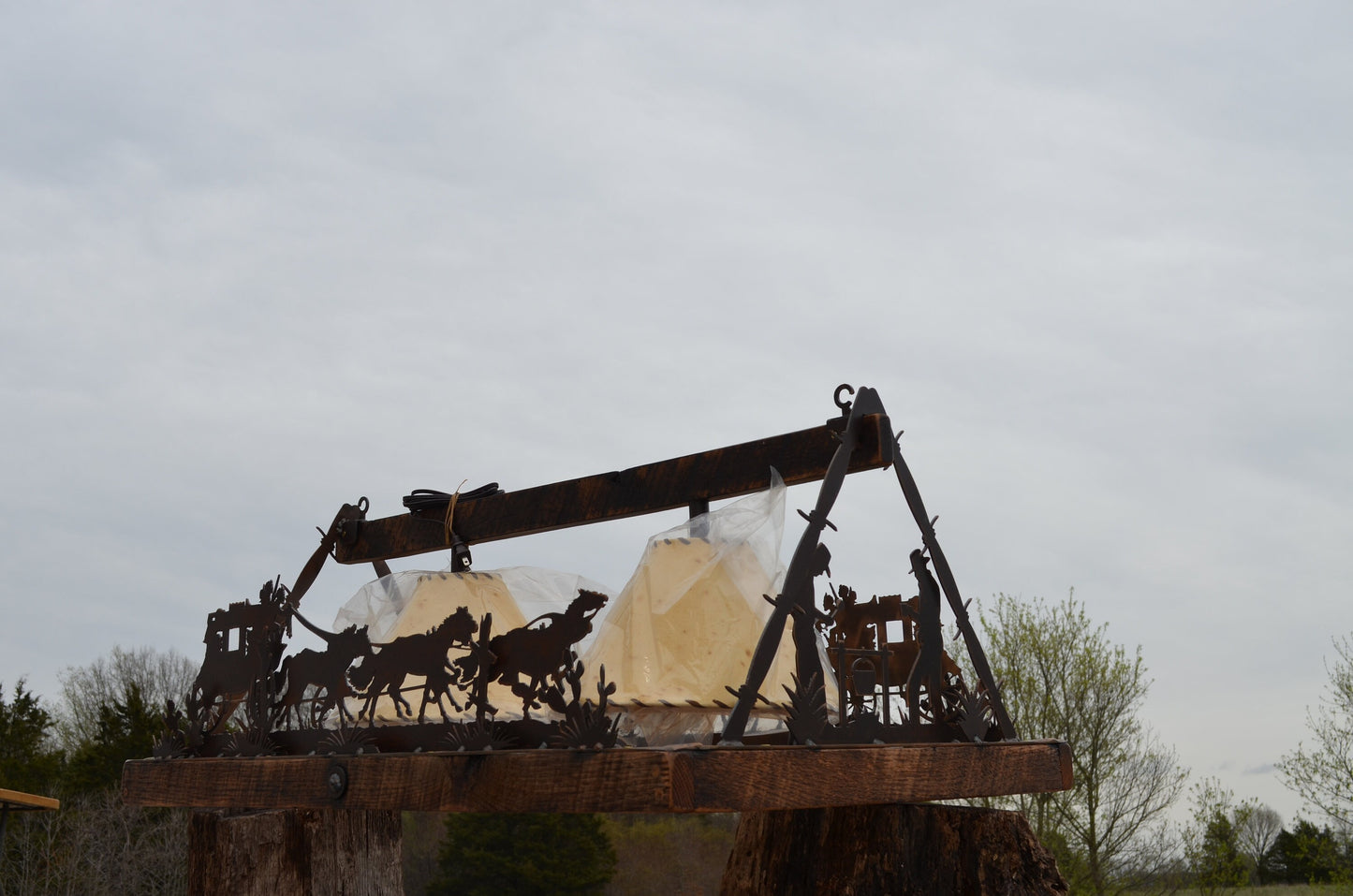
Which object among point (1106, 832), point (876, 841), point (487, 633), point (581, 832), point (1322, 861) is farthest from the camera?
point (581, 832)

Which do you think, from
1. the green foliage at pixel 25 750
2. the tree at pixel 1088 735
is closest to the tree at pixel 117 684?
the green foliage at pixel 25 750

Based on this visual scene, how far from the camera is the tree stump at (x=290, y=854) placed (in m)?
2.50

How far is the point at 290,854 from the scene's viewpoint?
2.60 m

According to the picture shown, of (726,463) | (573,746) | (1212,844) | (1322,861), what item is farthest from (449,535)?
(1322,861)

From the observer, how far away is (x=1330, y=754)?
36.7ft

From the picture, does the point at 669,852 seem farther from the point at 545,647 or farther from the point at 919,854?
the point at 545,647

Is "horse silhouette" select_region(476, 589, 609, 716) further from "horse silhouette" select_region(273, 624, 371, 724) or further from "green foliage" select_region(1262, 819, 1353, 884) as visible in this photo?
"green foliage" select_region(1262, 819, 1353, 884)

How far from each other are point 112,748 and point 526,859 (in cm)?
478

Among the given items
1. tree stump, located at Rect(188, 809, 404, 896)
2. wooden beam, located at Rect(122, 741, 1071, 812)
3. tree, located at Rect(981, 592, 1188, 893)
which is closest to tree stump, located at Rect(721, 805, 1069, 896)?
wooden beam, located at Rect(122, 741, 1071, 812)

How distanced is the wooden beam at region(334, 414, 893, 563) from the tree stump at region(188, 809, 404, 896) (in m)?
0.64

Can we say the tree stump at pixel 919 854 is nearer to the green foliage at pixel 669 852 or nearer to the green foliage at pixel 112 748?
the green foliage at pixel 669 852

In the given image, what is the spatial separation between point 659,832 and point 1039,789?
11.8 meters

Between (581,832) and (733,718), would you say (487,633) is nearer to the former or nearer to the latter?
(733,718)

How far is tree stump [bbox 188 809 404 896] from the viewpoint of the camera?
2.50 meters
